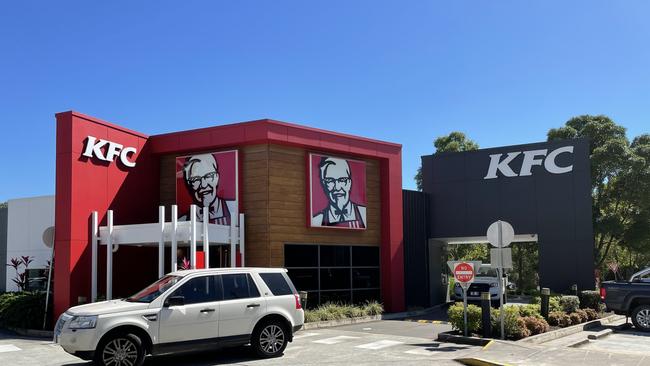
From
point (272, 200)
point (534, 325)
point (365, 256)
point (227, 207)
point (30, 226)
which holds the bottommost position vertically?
point (534, 325)

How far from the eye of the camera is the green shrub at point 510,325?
13633mm

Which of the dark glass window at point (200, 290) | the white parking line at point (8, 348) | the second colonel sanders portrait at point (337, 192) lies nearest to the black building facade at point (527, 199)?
the second colonel sanders portrait at point (337, 192)

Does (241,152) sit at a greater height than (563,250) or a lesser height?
greater

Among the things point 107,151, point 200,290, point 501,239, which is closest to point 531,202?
point 501,239

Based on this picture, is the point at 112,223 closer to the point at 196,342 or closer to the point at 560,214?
the point at 196,342

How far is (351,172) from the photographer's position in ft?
70.7

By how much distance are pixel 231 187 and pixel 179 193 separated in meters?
2.09

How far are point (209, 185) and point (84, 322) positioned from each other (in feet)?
33.9

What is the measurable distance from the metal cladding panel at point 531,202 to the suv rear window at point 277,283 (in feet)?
53.1

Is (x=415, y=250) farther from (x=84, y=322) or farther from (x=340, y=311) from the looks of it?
(x=84, y=322)

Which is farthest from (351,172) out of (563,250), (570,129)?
(570,129)

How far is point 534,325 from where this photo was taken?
14.4 metres

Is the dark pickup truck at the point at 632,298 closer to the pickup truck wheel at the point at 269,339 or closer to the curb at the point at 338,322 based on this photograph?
the curb at the point at 338,322

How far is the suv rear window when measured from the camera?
11820 millimetres
